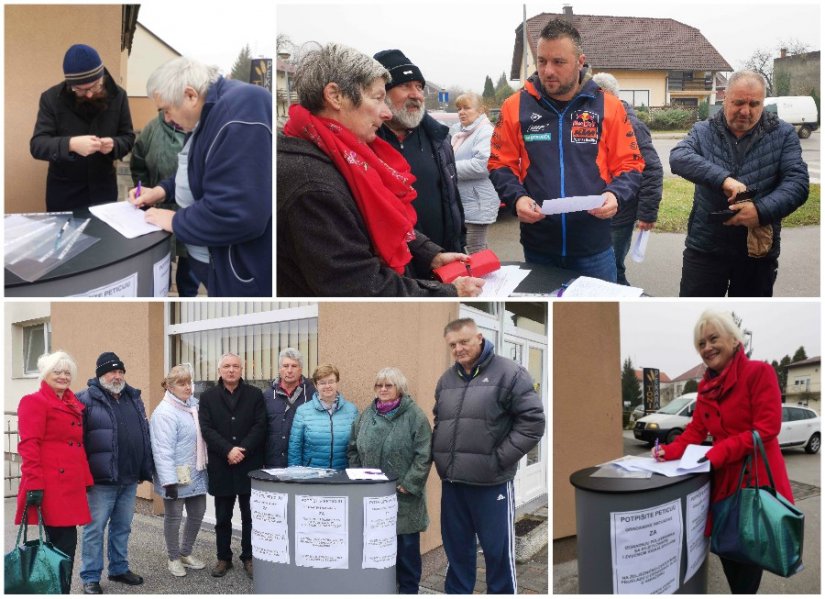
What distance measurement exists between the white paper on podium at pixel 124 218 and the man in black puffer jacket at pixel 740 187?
2405 mm

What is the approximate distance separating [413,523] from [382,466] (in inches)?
11.5

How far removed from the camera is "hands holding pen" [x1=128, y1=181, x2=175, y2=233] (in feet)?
10.9

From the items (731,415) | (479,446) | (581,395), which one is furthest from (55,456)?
(731,415)

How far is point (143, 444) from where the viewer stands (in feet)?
13.2

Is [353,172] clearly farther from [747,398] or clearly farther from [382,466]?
[747,398]

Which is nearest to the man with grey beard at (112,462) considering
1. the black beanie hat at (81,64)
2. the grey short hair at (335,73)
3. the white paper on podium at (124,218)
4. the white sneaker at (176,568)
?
the white sneaker at (176,568)

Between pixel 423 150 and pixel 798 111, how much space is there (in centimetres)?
172

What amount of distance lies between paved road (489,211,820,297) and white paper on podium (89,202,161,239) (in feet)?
5.29

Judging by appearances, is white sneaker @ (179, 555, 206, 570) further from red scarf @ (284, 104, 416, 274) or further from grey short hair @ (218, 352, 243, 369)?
red scarf @ (284, 104, 416, 274)

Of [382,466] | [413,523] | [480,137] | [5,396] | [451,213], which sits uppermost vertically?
[480,137]

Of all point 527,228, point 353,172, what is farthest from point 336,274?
point 527,228

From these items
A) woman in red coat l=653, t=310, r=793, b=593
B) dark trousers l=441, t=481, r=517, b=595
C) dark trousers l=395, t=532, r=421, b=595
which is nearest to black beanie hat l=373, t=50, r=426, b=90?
woman in red coat l=653, t=310, r=793, b=593

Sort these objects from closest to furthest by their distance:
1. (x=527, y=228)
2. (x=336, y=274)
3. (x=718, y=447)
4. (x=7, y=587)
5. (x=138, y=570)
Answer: (x=336, y=274), (x=718, y=447), (x=7, y=587), (x=527, y=228), (x=138, y=570)

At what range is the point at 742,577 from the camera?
341cm
